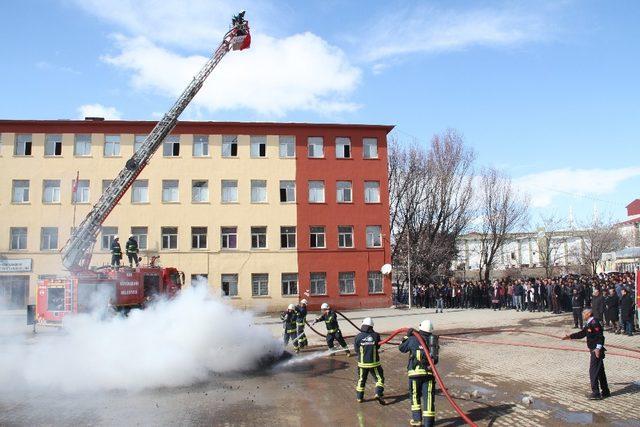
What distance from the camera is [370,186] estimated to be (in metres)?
37.8

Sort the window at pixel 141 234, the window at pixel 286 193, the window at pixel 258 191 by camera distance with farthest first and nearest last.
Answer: the window at pixel 286 193, the window at pixel 258 191, the window at pixel 141 234

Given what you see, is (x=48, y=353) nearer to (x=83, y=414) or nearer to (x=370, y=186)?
(x=83, y=414)

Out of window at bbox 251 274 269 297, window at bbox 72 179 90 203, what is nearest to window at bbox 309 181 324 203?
window at bbox 251 274 269 297

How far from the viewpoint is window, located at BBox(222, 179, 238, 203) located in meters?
35.8

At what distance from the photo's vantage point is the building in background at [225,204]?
3419 centimetres

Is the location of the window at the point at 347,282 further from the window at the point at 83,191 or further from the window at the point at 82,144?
the window at the point at 82,144

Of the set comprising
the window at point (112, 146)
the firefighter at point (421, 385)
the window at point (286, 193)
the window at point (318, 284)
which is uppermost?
the window at point (112, 146)

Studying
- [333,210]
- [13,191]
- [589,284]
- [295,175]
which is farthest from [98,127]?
[589,284]

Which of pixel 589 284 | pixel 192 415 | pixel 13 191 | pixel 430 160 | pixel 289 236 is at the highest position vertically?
pixel 430 160

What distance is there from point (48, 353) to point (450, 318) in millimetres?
19322

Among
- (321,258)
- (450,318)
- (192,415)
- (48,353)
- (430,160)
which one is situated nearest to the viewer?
(192,415)

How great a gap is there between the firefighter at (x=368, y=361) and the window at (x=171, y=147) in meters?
28.4

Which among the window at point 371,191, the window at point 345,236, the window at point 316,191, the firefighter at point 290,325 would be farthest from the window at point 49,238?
the firefighter at point 290,325

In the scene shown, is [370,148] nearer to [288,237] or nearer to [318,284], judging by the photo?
[288,237]
